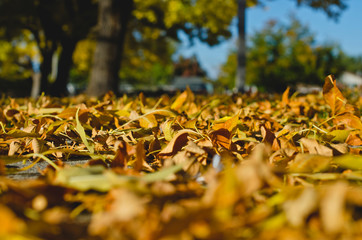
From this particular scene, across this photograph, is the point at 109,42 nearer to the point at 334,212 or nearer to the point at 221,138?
the point at 221,138

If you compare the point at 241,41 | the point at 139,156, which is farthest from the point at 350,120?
the point at 241,41

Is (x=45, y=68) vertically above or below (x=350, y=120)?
below

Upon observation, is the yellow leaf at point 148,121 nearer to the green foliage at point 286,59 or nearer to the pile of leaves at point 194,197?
the pile of leaves at point 194,197

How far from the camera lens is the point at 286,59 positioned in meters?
24.2

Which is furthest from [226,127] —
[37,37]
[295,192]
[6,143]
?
[37,37]

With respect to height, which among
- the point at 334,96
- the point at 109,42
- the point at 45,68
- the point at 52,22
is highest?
the point at 52,22

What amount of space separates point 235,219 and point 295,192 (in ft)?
0.37

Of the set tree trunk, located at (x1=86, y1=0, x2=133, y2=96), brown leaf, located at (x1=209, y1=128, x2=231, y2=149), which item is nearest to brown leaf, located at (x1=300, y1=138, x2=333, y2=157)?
brown leaf, located at (x1=209, y1=128, x2=231, y2=149)

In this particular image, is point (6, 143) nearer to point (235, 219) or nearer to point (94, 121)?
point (94, 121)

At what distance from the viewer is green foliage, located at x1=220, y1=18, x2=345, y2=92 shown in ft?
63.8

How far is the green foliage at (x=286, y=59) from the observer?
63.8 ft

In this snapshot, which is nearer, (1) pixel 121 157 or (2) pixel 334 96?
(1) pixel 121 157

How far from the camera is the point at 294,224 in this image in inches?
16.1

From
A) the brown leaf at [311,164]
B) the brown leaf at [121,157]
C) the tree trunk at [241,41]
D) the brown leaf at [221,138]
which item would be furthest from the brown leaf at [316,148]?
the tree trunk at [241,41]
